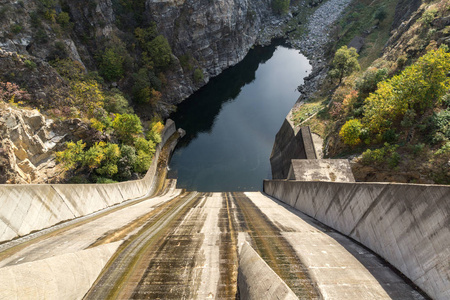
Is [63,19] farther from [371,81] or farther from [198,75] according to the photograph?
[371,81]

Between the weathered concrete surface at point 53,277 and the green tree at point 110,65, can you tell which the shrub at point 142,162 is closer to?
the green tree at point 110,65

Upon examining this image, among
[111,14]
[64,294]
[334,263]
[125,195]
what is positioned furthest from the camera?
[111,14]

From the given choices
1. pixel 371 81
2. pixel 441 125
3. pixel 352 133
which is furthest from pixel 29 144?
pixel 371 81

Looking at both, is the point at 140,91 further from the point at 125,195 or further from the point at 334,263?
the point at 334,263

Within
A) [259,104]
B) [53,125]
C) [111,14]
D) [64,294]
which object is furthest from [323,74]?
[64,294]

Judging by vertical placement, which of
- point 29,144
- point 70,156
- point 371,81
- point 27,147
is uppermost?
point 371,81

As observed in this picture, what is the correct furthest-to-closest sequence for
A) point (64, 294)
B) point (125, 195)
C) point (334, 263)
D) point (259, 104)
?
point (259, 104), point (125, 195), point (334, 263), point (64, 294)

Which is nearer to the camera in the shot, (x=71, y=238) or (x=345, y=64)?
(x=71, y=238)

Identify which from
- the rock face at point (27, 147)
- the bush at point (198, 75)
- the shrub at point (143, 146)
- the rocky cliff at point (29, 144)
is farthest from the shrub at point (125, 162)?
the bush at point (198, 75)
